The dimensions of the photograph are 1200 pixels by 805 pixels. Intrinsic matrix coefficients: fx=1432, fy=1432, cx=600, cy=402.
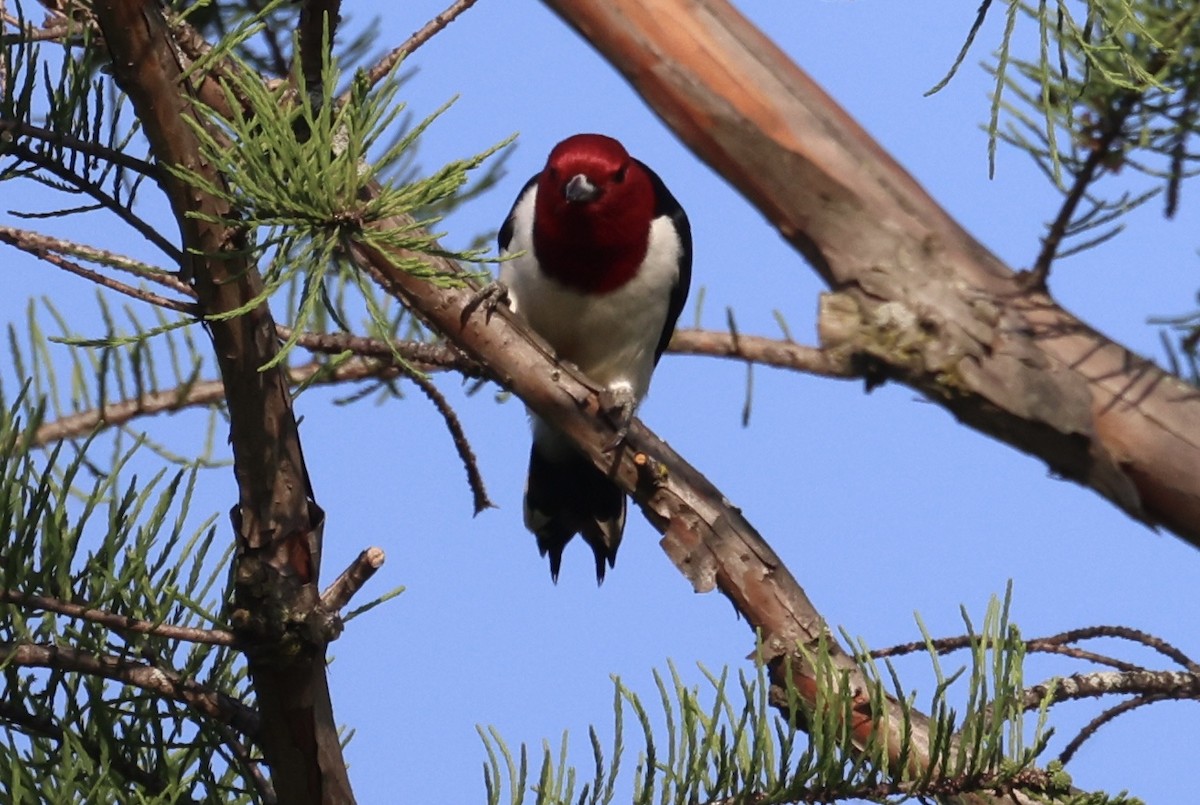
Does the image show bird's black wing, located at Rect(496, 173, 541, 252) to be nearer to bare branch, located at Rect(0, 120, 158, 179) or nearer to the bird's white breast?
the bird's white breast

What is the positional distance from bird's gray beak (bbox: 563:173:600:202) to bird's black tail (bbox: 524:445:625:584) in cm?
57

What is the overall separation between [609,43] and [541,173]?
1029 millimetres

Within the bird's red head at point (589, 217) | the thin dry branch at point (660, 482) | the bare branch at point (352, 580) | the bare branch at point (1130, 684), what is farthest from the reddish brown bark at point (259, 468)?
the bird's red head at point (589, 217)

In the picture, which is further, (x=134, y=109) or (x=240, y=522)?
(x=240, y=522)

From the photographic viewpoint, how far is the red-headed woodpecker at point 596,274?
8.87 feet

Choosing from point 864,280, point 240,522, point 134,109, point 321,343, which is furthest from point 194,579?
point 864,280

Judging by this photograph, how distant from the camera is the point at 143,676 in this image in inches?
55.9

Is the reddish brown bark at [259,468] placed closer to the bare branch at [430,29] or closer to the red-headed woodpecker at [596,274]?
the bare branch at [430,29]

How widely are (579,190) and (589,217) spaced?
0.24ft

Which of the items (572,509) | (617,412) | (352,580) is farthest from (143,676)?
(572,509)

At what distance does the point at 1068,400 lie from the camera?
1533 millimetres

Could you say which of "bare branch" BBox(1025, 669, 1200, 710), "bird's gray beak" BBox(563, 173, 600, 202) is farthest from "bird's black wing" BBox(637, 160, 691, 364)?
"bare branch" BBox(1025, 669, 1200, 710)

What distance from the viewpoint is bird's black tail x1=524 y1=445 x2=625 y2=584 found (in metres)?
2.99

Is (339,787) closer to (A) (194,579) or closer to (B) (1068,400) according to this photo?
(A) (194,579)
